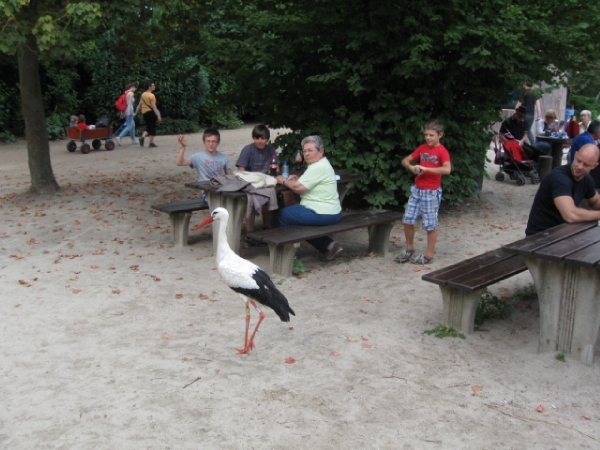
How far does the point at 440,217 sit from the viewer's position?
9898 millimetres

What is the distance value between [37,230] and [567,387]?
Result: 697 centimetres

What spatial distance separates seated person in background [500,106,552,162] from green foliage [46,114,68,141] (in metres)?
13.3

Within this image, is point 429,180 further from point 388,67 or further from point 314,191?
point 388,67

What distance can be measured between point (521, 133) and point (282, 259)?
8851mm

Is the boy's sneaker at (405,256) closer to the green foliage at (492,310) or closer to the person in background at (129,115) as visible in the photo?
the green foliage at (492,310)

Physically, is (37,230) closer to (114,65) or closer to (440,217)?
(440,217)

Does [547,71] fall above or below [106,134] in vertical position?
above

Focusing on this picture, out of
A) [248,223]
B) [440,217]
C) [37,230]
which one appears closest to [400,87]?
[440,217]

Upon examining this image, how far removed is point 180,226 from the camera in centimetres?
802

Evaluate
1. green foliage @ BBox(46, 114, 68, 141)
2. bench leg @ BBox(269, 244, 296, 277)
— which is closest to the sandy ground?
bench leg @ BBox(269, 244, 296, 277)

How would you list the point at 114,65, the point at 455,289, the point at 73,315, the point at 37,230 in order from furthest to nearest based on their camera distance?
the point at 114,65 < the point at 37,230 < the point at 73,315 < the point at 455,289

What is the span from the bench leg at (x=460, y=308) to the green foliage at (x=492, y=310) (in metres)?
0.27

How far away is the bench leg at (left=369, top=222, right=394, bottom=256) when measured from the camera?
7777 mm

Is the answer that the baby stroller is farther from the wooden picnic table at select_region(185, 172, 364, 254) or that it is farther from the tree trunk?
the tree trunk
